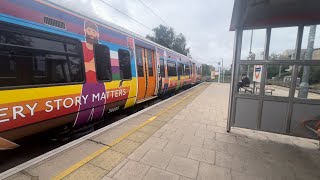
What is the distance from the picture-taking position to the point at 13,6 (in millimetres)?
2717

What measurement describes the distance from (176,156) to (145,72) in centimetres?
429

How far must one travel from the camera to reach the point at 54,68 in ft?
11.2

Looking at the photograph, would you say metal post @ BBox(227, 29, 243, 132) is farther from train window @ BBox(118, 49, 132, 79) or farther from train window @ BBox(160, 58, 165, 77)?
train window @ BBox(160, 58, 165, 77)

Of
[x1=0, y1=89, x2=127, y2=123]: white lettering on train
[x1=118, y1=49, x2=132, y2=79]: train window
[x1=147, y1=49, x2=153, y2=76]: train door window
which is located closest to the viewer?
[x1=0, y1=89, x2=127, y2=123]: white lettering on train

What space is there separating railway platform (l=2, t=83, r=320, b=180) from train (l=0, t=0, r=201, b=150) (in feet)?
2.11

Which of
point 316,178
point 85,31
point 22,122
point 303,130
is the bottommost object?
point 316,178

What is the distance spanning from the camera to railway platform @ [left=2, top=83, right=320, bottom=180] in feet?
9.09

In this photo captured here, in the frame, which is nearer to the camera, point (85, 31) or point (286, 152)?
point (286, 152)

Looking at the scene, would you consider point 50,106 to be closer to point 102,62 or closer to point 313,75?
point 102,62

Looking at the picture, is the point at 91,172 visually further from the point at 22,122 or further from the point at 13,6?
the point at 13,6

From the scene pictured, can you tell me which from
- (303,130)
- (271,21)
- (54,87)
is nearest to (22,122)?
(54,87)

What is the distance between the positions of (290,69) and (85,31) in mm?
4931

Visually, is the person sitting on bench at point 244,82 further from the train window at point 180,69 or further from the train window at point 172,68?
the train window at point 180,69

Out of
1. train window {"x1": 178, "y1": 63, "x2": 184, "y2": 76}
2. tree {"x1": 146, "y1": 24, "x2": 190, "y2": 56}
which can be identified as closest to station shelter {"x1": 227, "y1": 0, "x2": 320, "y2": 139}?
train window {"x1": 178, "y1": 63, "x2": 184, "y2": 76}
